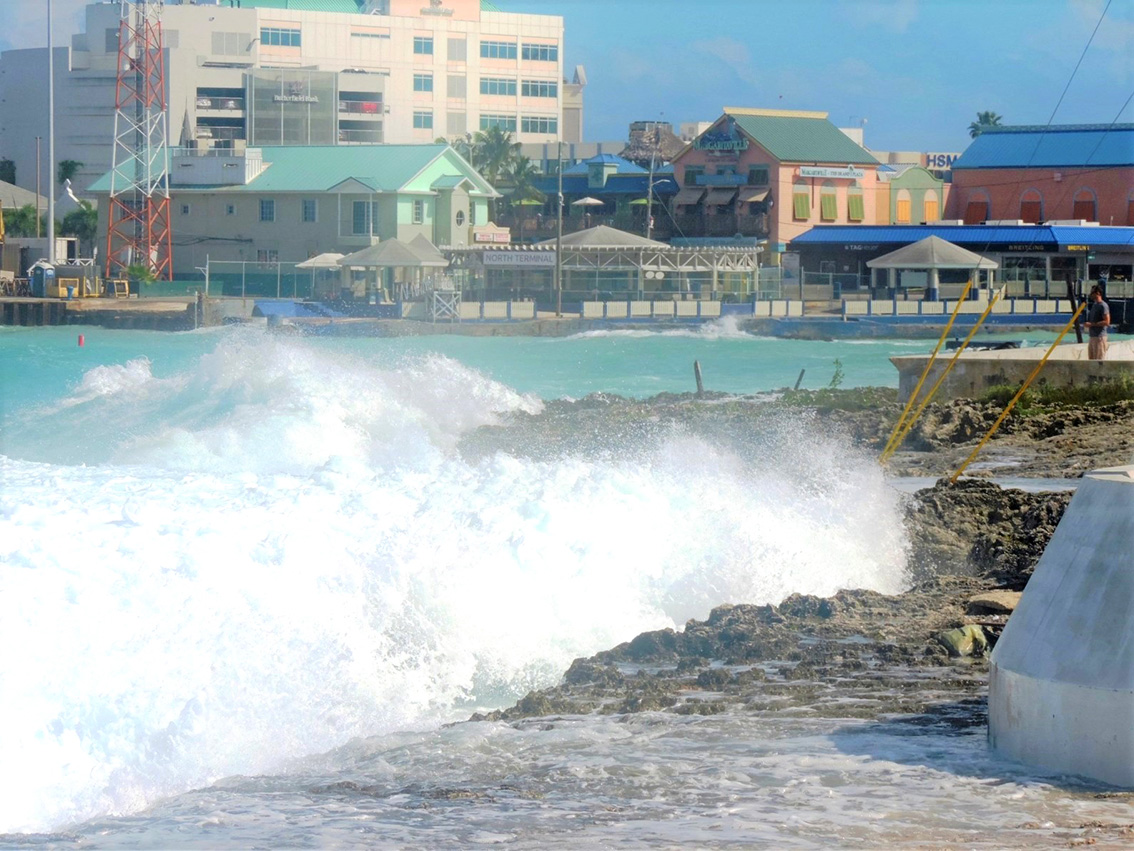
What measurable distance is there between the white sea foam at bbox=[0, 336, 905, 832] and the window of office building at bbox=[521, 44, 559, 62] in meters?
80.8

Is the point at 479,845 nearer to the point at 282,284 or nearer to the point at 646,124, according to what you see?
the point at 282,284

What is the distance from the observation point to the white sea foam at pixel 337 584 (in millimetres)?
8344

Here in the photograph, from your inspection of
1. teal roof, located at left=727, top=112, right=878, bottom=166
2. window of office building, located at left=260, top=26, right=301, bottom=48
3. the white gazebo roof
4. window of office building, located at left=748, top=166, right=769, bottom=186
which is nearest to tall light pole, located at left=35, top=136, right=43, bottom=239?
window of office building, located at left=260, top=26, right=301, bottom=48

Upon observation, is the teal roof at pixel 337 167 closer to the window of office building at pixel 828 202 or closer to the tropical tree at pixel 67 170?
the window of office building at pixel 828 202

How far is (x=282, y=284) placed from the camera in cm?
6712

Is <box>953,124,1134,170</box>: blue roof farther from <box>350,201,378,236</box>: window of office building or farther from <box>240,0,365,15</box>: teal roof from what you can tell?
<box>240,0,365,15</box>: teal roof

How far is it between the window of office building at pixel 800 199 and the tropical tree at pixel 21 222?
40.6m

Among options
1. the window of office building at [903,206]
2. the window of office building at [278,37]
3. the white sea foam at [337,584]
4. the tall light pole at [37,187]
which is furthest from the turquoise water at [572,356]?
the window of office building at [278,37]

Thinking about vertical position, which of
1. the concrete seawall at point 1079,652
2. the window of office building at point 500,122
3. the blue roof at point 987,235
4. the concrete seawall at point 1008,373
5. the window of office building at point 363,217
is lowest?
the concrete seawall at point 1079,652

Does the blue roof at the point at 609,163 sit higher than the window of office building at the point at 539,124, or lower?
lower

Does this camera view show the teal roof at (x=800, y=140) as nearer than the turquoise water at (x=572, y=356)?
No

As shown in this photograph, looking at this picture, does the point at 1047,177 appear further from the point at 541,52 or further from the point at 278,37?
the point at 278,37

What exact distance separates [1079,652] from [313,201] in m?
65.3

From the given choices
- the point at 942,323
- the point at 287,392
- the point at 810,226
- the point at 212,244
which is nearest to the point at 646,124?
the point at 810,226
